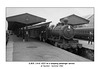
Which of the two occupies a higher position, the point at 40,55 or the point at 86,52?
the point at 40,55

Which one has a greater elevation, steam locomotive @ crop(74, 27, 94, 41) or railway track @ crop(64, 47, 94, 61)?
steam locomotive @ crop(74, 27, 94, 41)

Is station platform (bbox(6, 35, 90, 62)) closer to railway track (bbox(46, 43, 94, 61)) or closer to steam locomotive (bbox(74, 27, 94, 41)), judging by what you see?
railway track (bbox(46, 43, 94, 61))

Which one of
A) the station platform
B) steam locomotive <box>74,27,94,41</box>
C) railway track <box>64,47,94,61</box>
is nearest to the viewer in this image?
the station platform

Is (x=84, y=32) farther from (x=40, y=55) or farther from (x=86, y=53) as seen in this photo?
(x=40, y=55)

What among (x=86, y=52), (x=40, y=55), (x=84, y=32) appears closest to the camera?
(x=40, y=55)

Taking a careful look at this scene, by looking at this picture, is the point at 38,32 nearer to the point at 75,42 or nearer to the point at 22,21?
the point at 22,21

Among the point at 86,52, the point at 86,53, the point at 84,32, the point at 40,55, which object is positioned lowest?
the point at 86,53

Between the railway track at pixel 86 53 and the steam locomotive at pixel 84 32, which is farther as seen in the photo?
the steam locomotive at pixel 84 32

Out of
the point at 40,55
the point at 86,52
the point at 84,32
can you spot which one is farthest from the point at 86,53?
the point at 84,32

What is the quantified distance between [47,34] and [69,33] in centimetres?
532

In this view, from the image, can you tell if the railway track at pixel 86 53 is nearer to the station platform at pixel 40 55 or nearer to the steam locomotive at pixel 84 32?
the station platform at pixel 40 55

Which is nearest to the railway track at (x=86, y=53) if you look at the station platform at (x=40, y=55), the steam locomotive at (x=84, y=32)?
the station platform at (x=40, y=55)

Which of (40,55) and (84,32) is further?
(84,32)

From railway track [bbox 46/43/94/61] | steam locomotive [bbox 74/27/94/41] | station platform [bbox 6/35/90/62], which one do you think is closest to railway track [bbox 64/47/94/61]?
railway track [bbox 46/43/94/61]
